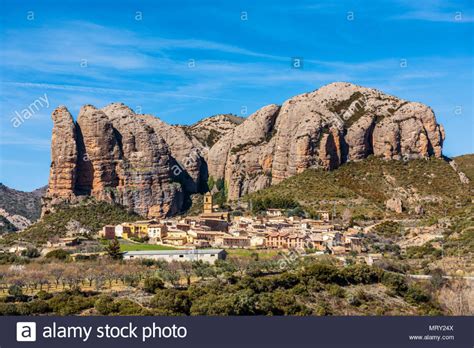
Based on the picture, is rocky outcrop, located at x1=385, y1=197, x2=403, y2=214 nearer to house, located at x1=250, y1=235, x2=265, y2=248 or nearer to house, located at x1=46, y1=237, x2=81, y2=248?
house, located at x1=250, y1=235, x2=265, y2=248

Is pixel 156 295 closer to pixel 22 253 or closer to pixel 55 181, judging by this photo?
pixel 22 253

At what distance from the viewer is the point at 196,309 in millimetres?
45938

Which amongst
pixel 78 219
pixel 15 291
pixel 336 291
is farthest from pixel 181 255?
pixel 78 219

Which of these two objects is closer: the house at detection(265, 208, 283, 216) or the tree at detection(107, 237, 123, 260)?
the tree at detection(107, 237, 123, 260)

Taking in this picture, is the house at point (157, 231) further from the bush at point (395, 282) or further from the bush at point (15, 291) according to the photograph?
the bush at point (15, 291)

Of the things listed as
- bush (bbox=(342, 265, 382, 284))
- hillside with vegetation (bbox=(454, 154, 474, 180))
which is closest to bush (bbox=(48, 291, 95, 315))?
bush (bbox=(342, 265, 382, 284))

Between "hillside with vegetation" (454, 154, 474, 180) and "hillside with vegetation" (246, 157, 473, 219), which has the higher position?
"hillside with vegetation" (454, 154, 474, 180)

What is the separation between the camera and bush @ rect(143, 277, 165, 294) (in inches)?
2076

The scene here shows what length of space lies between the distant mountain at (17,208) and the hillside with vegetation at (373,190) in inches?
1728

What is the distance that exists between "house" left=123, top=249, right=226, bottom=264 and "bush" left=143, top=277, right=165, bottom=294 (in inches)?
520

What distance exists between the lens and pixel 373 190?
107812 millimetres

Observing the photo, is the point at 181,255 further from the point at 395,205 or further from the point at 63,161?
the point at 63,161

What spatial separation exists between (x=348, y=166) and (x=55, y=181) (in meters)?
43.7

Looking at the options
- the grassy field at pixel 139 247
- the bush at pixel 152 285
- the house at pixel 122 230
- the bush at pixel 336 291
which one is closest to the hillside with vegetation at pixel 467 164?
the house at pixel 122 230
